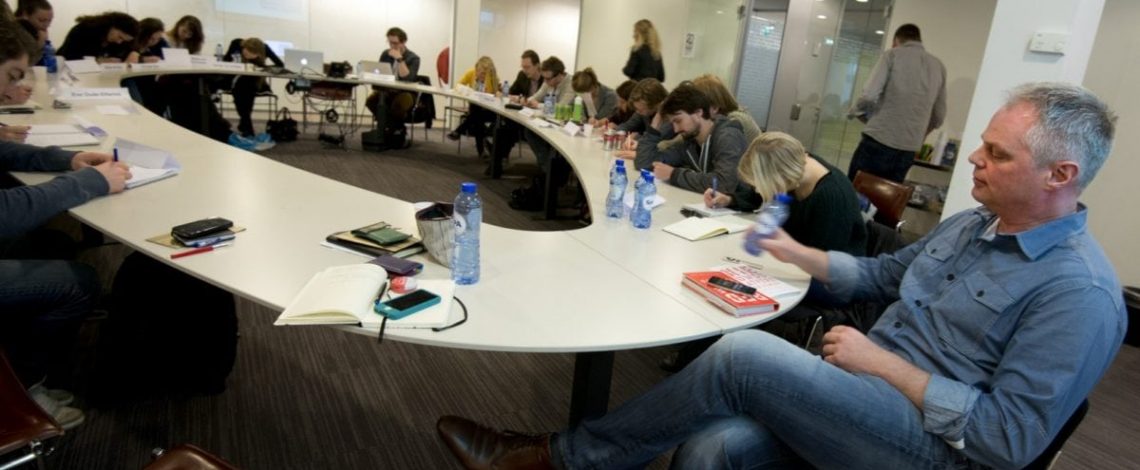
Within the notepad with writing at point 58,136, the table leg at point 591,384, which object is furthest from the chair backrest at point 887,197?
the notepad with writing at point 58,136

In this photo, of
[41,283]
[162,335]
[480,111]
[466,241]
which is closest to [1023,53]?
[466,241]

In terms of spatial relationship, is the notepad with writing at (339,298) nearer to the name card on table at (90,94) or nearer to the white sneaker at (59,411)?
the white sneaker at (59,411)

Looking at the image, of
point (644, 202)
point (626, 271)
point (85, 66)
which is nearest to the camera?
point (626, 271)

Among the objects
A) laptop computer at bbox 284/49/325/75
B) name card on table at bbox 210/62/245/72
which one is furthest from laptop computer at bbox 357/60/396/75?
name card on table at bbox 210/62/245/72

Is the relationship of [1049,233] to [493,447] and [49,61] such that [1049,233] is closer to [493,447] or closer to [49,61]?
[493,447]

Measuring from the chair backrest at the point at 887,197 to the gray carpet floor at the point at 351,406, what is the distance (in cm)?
105

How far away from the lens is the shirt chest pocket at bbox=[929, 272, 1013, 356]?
1.26 metres

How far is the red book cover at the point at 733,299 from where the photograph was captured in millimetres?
1521

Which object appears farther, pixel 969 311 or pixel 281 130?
pixel 281 130

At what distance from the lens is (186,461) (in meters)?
1.12

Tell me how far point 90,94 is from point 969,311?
4509 mm

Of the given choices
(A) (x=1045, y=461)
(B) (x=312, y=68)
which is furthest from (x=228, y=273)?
(B) (x=312, y=68)

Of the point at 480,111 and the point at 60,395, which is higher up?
the point at 480,111

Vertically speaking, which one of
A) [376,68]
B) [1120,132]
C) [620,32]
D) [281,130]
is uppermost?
[620,32]
